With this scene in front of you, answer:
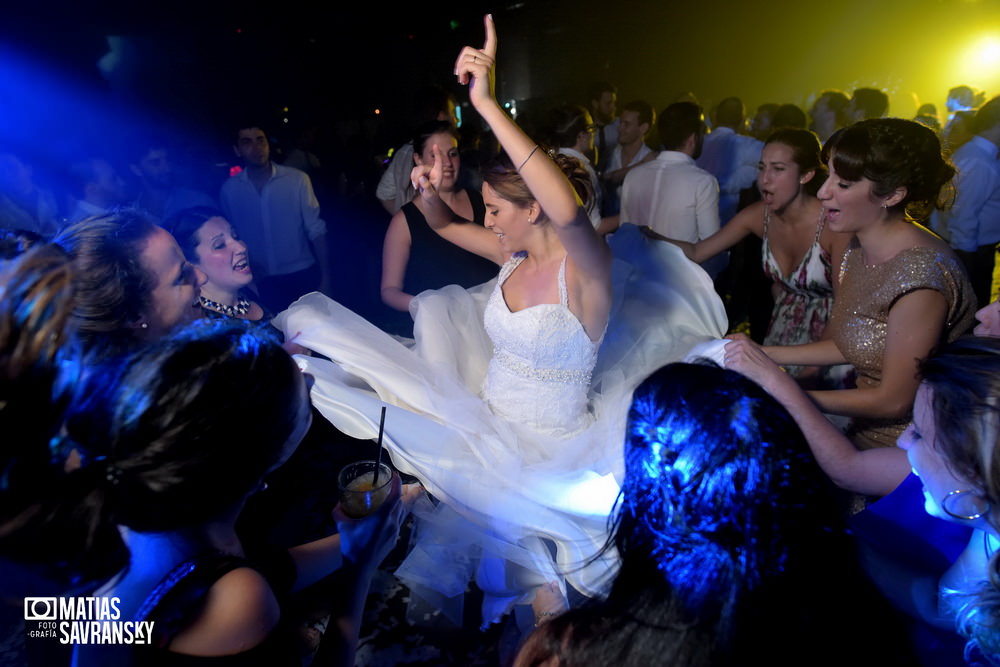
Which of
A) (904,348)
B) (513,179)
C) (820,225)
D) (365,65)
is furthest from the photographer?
(365,65)

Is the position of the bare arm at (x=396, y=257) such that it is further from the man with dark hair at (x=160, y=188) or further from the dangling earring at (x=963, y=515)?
the dangling earring at (x=963, y=515)

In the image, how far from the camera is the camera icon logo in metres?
1.05

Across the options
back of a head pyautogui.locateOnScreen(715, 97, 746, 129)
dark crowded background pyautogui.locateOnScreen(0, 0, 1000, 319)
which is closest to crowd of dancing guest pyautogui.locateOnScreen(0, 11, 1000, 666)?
back of a head pyautogui.locateOnScreen(715, 97, 746, 129)

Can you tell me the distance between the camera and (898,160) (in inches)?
65.9

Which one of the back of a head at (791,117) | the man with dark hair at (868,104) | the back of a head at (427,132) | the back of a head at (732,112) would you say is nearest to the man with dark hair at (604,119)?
the back of a head at (732,112)

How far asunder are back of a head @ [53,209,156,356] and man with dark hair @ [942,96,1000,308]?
4.69 meters

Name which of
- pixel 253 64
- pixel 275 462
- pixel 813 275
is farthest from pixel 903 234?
pixel 253 64

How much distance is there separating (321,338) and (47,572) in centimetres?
130

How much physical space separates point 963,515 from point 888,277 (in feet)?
2.89

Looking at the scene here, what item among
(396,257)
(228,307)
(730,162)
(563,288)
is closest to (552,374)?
(563,288)

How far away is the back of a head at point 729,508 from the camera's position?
0.72 metres

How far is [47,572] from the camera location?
0.85 m

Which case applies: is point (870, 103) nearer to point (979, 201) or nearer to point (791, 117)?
point (791, 117)

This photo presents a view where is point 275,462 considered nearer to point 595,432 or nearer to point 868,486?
point 595,432
